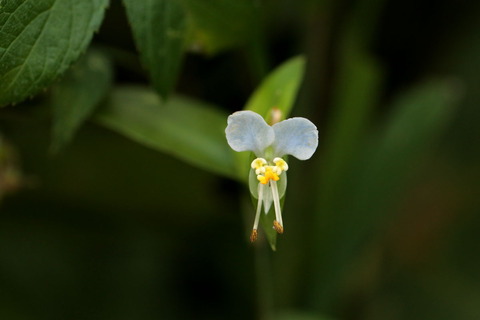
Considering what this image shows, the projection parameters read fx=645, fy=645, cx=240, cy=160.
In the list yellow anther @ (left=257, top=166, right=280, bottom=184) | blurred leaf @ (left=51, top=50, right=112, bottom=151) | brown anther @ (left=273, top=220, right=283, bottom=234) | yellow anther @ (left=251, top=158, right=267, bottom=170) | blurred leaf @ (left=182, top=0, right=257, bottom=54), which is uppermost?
blurred leaf @ (left=182, top=0, right=257, bottom=54)

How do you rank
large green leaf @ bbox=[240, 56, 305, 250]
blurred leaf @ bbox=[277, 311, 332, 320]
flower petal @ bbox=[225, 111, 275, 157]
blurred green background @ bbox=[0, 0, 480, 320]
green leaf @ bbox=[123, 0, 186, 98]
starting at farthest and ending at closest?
blurred green background @ bbox=[0, 0, 480, 320] < blurred leaf @ bbox=[277, 311, 332, 320] < large green leaf @ bbox=[240, 56, 305, 250] < green leaf @ bbox=[123, 0, 186, 98] < flower petal @ bbox=[225, 111, 275, 157]

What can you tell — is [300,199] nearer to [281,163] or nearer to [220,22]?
[220,22]

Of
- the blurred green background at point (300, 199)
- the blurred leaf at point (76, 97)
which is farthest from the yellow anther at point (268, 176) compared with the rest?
the blurred green background at point (300, 199)

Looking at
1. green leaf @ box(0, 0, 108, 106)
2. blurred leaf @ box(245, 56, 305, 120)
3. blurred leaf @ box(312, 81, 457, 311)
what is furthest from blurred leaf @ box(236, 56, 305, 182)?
blurred leaf @ box(312, 81, 457, 311)

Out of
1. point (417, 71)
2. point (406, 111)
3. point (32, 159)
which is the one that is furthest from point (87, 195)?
point (417, 71)

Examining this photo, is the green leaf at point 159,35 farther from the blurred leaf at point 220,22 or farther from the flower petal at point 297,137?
the flower petal at point 297,137

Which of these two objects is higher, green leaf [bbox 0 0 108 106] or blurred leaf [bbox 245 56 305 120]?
blurred leaf [bbox 245 56 305 120]

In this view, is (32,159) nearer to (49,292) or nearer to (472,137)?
(49,292)

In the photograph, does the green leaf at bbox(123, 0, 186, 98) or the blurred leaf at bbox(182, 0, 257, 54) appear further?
the blurred leaf at bbox(182, 0, 257, 54)

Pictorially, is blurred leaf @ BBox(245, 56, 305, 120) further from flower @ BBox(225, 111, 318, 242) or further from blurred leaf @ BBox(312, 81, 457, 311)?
blurred leaf @ BBox(312, 81, 457, 311)
